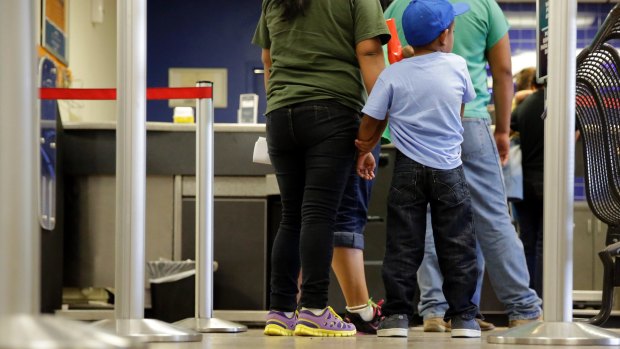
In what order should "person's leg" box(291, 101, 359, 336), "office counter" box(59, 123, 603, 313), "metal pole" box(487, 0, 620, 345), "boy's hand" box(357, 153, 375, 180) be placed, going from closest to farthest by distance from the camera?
1. "metal pole" box(487, 0, 620, 345)
2. "person's leg" box(291, 101, 359, 336)
3. "boy's hand" box(357, 153, 375, 180)
4. "office counter" box(59, 123, 603, 313)

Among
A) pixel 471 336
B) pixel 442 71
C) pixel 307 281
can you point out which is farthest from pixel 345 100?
pixel 471 336

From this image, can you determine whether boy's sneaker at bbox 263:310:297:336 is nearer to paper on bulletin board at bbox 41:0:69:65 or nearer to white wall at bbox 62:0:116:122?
paper on bulletin board at bbox 41:0:69:65

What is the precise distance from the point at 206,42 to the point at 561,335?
8.82 m

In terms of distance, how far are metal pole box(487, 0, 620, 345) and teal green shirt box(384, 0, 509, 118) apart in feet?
3.96

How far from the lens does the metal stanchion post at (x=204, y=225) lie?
362 centimetres

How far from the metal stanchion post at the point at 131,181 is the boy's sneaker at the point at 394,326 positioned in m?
0.82

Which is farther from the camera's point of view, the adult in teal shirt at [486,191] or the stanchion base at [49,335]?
the adult in teal shirt at [486,191]

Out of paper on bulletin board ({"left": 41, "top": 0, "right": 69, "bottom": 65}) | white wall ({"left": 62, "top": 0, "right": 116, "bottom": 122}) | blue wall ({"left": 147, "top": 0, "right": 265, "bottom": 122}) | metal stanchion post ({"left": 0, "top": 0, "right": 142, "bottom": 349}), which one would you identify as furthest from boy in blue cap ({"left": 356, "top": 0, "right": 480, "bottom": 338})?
blue wall ({"left": 147, "top": 0, "right": 265, "bottom": 122})

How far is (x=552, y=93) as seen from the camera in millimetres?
2377

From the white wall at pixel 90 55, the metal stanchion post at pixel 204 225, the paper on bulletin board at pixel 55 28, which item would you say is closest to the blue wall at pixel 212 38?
the white wall at pixel 90 55

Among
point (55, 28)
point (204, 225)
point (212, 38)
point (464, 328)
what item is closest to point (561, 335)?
point (464, 328)

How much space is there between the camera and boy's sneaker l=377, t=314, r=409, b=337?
300 cm

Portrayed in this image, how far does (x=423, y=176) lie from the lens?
305cm

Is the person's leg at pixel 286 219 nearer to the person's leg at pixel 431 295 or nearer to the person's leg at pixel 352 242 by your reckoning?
the person's leg at pixel 352 242
